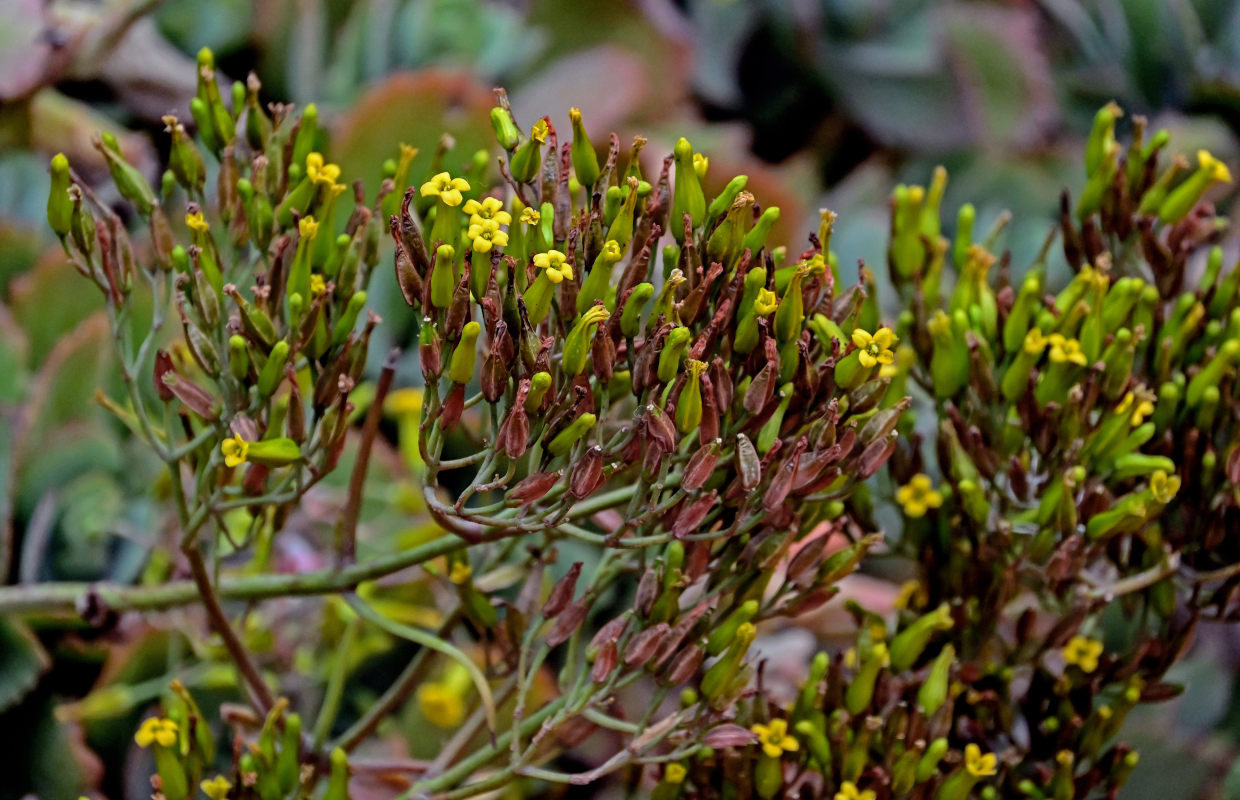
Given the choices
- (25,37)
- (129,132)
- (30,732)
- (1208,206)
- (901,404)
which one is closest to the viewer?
(901,404)

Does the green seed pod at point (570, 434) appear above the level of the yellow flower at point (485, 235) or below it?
below

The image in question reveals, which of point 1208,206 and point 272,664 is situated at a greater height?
point 1208,206

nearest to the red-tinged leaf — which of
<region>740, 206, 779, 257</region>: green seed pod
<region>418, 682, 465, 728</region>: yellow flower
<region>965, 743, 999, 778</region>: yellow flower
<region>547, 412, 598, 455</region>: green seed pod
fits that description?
<region>547, 412, 598, 455</region>: green seed pod

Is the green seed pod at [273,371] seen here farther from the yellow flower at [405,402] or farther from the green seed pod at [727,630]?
the yellow flower at [405,402]

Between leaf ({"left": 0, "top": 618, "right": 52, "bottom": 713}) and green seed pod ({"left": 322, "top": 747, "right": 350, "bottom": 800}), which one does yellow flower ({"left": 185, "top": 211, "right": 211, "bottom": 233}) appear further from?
leaf ({"left": 0, "top": 618, "right": 52, "bottom": 713})

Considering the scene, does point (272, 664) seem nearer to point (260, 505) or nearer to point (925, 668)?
point (260, 505)

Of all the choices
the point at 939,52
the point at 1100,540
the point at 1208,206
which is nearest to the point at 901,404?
the point at 1100,540

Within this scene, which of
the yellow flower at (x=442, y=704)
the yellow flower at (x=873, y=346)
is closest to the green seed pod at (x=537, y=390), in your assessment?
the yellow flower at (x=873, y=346)

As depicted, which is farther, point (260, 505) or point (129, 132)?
point (129, 132)
